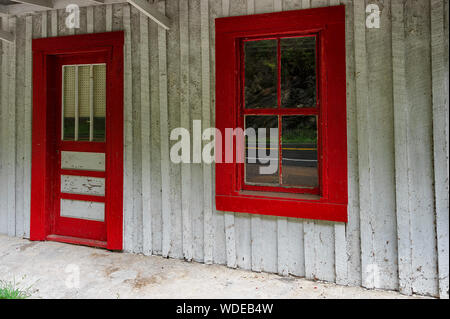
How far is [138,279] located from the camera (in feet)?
9.91

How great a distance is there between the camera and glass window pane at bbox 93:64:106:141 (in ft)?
12.7

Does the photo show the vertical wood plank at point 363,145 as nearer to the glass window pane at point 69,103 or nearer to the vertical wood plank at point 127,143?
the vertical wood plank at point 127,143

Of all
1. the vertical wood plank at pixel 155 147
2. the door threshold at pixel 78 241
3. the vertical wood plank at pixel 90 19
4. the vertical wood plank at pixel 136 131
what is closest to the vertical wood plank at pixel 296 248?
the vertical wood plank at pixel 155 147

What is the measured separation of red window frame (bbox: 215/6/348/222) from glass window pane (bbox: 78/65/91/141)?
1825 millimetres

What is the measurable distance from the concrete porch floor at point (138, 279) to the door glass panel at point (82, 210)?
0.46 metres

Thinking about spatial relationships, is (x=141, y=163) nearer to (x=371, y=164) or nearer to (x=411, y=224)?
(x=371, y=164)

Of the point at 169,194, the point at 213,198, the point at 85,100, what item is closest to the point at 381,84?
the point at 213,198

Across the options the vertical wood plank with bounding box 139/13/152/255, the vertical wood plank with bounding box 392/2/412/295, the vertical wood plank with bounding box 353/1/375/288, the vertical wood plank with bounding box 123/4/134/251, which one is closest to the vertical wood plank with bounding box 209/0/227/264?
the vertical wood plank with bounding box 139/13/152/255

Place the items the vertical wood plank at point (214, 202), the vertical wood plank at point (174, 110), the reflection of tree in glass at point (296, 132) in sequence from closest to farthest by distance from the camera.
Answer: the vertical wood plank at point (214, 202)
the vertical wood plank at point (174, 110)
the reflection of tree in glass at point (296, 132)

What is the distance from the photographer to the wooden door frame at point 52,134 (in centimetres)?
364

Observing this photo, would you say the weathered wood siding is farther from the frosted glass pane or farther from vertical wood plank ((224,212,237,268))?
the frosted glass pane

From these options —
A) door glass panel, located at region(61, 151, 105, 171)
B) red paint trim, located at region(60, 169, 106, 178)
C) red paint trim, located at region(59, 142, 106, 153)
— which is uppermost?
red paint trim, located at region(59, 142, 106, 153)

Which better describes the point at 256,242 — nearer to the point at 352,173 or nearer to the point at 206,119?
the point at 352,173

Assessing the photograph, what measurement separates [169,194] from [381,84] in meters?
2.39
